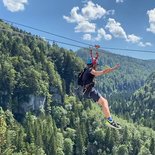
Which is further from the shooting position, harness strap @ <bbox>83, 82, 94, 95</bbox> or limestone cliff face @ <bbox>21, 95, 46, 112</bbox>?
limestone cliff face @ <bbox>21, 95, 46, 112</bbox>

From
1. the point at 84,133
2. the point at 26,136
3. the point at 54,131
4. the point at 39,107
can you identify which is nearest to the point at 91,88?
the point at 26,136

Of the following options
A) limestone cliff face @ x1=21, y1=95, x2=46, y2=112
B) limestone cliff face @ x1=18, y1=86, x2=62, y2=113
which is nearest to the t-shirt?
limestone cliff face @ x1=18, y1=86, x2=62, y2=113

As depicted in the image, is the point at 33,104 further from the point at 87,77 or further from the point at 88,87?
the point at 87,77

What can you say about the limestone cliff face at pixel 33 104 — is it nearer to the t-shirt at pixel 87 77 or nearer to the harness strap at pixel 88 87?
the harness strap at pixel 88 87

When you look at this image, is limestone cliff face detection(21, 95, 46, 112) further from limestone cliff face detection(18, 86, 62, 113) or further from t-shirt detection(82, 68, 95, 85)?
t-shirt detection(82, 68, 95, 85)

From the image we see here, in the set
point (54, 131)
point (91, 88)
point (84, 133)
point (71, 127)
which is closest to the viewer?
point (91, 88)

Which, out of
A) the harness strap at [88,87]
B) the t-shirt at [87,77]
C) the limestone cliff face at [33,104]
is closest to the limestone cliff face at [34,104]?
the limestone cliff face at [33,104]

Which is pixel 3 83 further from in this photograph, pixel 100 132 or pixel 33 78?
pixel 100 132

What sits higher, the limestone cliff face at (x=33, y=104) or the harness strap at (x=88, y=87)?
the harness strap at (x=88, y=87)

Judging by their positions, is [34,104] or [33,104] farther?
[34,104]

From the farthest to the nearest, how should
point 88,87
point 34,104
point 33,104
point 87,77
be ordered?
point 34,104
point 33,104
point 88,87
point 87,77

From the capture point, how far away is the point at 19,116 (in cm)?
18988

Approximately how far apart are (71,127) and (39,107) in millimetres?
20602

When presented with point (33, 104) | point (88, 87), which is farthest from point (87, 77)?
point (33, 104)
